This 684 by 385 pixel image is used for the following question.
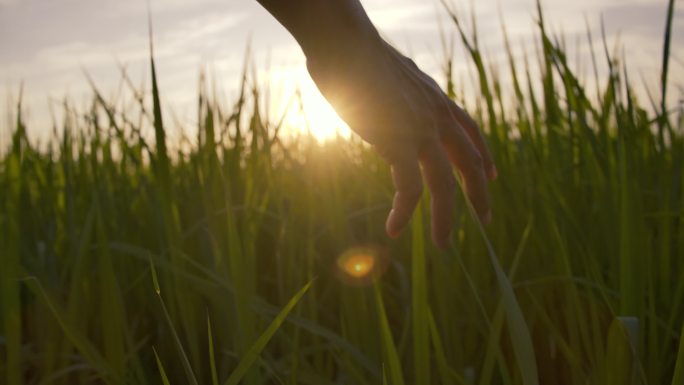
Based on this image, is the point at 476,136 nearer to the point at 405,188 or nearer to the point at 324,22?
the point at 405,188

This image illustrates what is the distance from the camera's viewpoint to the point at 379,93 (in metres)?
0.85

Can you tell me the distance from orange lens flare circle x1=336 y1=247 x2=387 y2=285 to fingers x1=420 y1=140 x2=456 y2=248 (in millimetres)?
147

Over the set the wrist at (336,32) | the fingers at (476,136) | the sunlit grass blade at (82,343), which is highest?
the wrist at (336,32)

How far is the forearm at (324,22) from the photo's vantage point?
0.84 metres

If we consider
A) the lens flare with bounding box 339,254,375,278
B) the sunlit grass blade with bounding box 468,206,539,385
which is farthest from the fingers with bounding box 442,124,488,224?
the sunlit grass blade with bounding box 468,206,539,385

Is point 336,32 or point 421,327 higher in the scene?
point 336,32

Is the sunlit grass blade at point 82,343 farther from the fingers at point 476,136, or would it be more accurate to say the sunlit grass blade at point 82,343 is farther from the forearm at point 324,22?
the fingers at point 476,136

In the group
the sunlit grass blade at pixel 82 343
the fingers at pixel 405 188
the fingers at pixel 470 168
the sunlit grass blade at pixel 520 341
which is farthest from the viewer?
the fingers at pixel 470 168

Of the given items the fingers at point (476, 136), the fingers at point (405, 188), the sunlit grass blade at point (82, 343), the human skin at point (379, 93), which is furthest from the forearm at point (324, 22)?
the sunlit grass blade at point (82, 343)

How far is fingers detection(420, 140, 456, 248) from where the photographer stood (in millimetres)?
928

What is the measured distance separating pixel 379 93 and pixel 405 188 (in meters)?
0.14

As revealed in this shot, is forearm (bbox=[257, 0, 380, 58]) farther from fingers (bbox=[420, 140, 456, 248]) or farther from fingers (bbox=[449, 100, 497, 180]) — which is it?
fingers (bbox=[449, 100, 497, 180])

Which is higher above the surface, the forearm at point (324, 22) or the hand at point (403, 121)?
Answer: the forearm at point (324, 22)

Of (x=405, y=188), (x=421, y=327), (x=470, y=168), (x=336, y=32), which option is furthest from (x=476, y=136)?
(x=421, y=327)
